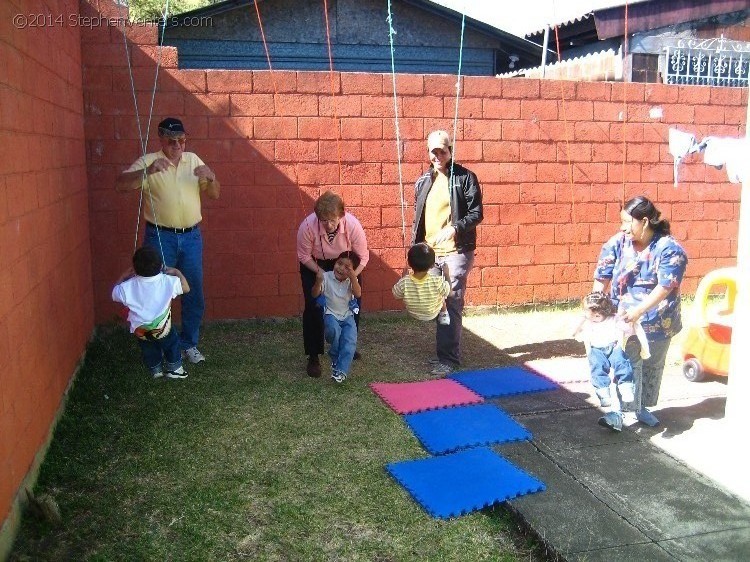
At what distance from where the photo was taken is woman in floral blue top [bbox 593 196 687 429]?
4223 mm

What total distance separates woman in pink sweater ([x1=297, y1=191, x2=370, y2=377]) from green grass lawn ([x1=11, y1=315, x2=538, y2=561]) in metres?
0.38

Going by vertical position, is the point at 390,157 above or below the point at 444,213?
above

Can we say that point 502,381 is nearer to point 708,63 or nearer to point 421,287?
point 421,287

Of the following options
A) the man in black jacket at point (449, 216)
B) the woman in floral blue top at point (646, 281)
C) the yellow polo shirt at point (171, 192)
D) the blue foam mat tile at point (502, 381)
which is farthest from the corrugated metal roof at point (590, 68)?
the yellow polo shirt at point (171, 192)

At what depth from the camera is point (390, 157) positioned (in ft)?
23.0

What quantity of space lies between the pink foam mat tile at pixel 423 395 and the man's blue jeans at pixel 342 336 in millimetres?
275

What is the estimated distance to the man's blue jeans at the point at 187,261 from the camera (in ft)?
17.8

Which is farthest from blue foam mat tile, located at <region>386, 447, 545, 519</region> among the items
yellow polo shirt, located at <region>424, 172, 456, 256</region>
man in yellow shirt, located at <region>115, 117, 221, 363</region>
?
man in yellow shirt, located at <region>115, 117, 221, 363</region>

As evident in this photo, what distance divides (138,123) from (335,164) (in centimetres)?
181

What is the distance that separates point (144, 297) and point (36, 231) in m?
0.93

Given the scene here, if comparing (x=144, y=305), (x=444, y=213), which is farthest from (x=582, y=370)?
(x=144, y=305)

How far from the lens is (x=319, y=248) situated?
536cm

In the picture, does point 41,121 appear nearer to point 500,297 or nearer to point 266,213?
point 266,213

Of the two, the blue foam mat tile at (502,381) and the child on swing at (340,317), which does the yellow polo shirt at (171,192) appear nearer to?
the child on swing at (340,317)
